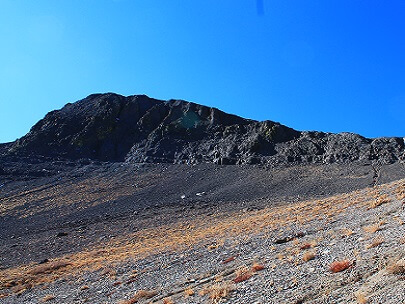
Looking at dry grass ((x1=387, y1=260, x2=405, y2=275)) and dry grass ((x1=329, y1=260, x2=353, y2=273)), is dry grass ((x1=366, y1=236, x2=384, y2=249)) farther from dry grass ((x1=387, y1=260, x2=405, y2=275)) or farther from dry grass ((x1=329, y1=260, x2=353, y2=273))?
dry grass ((x1=387, y1=260, x2=405, y2=275))

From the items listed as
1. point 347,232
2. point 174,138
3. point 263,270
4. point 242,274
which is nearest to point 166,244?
point 242,274

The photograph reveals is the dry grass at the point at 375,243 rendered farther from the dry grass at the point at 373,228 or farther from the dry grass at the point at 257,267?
the dry grass at the point at 257,267

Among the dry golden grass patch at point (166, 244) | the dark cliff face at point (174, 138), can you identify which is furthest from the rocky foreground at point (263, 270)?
the dark cliff face at point (174, 138)

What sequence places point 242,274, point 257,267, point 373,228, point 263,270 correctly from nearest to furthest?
point 263,270 → point 242,274 → point 257,267 → point 373,228

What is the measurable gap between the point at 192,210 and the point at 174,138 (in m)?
45.6

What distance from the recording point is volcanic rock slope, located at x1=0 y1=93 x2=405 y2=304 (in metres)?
11.5

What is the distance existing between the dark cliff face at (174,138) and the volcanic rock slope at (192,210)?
388 millimetres

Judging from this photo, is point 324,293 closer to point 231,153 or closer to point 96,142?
point 231,153

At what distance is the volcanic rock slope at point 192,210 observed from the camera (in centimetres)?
1155

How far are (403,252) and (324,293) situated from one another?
2526mm

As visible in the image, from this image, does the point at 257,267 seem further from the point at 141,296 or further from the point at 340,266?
the point at 141,296

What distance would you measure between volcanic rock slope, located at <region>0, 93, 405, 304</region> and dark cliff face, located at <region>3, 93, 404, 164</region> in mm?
388

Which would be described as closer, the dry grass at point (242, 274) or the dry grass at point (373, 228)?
the dry grass at point (242, 274)

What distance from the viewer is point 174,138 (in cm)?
9094
